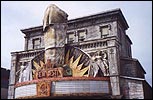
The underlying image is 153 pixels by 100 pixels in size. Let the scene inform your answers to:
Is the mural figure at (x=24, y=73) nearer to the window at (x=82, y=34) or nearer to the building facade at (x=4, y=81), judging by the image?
→ the window at (x=82, y=34)

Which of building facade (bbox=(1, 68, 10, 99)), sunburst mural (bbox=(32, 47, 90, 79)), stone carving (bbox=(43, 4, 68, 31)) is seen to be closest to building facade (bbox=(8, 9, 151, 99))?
sunburst mural (bbox=(32, 47, 90, 79))

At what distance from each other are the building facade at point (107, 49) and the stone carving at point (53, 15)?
9.39 ft

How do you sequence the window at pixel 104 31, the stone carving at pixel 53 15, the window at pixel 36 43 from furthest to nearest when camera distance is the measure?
1. the window at pixel 36 43
2. the window at pixel 104 31
3. the stone carving at pixel 53 15

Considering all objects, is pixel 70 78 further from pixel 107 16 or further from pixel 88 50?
pixel 107 16

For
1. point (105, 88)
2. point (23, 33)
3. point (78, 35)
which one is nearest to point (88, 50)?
point (105, 88)

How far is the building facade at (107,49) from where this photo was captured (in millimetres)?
24453

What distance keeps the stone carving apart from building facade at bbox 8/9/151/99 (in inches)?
113

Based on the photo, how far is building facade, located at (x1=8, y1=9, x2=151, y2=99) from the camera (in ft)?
80.2

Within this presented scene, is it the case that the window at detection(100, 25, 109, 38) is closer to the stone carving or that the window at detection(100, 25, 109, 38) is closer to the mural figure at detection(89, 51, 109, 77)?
the stone carving

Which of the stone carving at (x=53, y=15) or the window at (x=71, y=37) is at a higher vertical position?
the stone carving at (x=53, y=15)

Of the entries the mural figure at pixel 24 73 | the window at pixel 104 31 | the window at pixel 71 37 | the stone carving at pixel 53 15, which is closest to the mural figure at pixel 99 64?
the stone carving at pixel 53 15

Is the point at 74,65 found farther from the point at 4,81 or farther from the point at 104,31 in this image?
the point at 4,81

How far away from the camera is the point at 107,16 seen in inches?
1282

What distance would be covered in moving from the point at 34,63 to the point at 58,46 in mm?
3800
